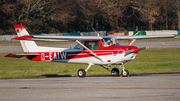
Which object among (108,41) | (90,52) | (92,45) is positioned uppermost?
(108,41)

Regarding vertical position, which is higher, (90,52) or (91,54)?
(90,52)

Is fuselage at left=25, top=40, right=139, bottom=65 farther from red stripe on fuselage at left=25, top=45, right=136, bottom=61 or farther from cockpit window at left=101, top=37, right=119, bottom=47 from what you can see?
cockpit window at left=101, top=37, right=119, bottom=47

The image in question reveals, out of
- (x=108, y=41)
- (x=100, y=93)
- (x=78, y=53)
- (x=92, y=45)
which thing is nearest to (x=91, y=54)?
(x=92, y=45)

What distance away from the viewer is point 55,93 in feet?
30.1

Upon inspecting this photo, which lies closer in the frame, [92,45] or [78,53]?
[92,45]

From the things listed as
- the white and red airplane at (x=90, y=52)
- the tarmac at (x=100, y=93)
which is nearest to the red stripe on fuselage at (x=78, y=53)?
the white and red airplane at (x=90, y=52)

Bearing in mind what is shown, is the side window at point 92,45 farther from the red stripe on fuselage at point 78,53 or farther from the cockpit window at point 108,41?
the cockpit window at point 108,41

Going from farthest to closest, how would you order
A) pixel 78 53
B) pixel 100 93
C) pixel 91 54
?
pixel 78 53
pixel 91 54
pixel 100 93

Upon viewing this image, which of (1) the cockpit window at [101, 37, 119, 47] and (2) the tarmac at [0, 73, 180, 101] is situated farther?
(1) the cockpit window at [101, 37, 119, 47]

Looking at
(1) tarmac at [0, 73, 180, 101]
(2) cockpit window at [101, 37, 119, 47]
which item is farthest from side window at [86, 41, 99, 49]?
(1) tarmac at [0, 73, 180, 101]

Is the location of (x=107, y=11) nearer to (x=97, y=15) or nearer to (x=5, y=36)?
(x=97, y=15)

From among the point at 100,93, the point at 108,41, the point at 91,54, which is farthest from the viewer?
the point at 91,54

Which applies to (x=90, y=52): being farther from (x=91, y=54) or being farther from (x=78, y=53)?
(x=78, y=53)

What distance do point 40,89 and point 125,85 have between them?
3304mm
